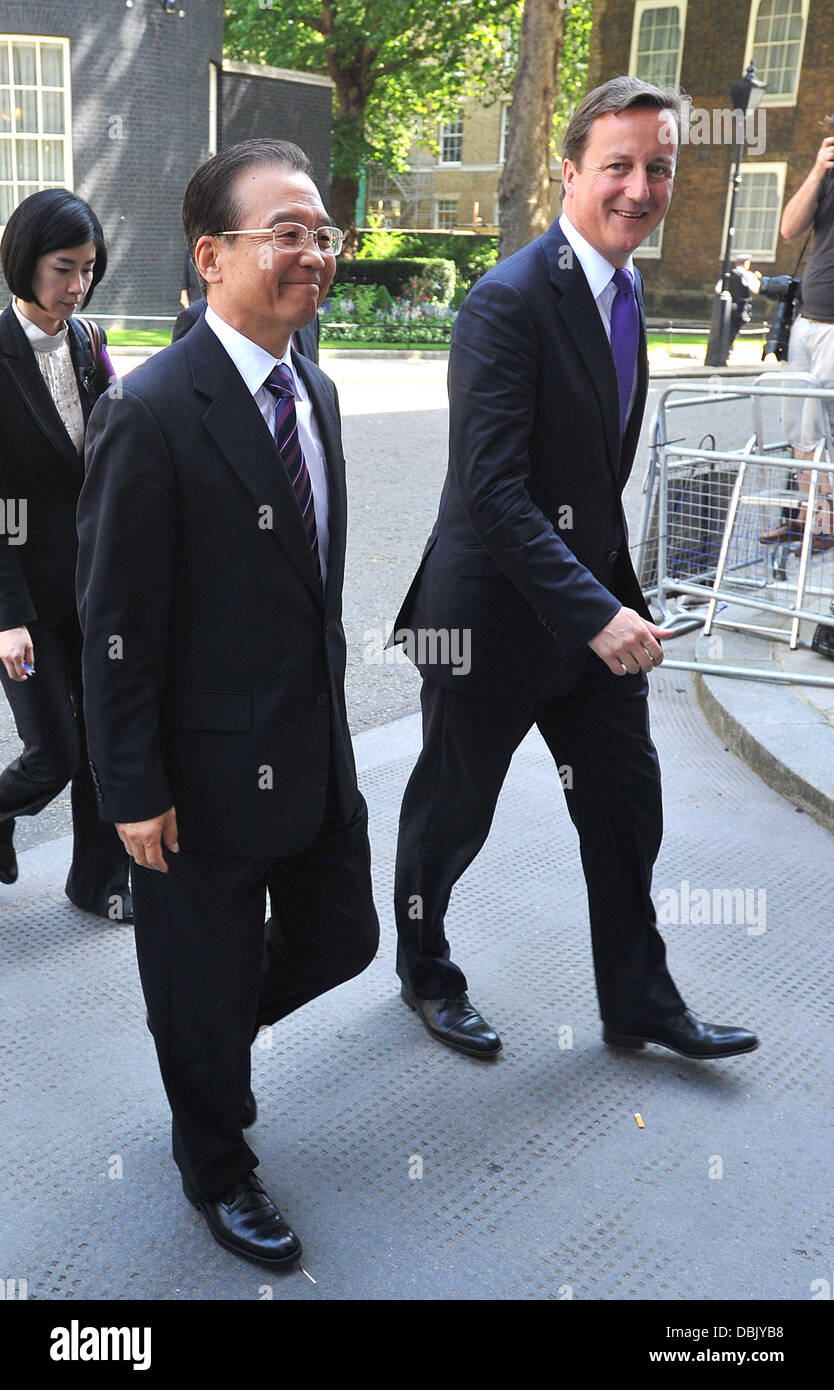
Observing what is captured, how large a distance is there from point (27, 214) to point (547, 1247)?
2.74m

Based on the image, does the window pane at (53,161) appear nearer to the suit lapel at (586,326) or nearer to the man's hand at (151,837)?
the suit lapel at (586,326)

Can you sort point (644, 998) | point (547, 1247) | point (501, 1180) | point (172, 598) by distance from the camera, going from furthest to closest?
point (644, 998) < point (501, 1180) < point (547, 1247) < point (172, 598)

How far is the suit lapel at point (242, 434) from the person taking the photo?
230 centimetres

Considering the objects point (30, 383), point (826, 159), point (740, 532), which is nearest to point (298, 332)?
point (30, 383)

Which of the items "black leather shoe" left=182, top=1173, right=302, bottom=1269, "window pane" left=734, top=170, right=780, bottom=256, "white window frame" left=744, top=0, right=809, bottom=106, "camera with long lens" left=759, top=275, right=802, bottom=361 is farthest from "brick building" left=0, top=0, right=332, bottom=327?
"black leather shoe" left=182, top=1173, right=302, bottom=1269

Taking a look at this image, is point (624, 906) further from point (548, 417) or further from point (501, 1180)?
point (548, 417)

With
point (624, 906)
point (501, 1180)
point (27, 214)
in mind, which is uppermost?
point (27, 214)

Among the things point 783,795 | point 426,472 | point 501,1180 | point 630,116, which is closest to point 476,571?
point 630,116

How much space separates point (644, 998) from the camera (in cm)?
324

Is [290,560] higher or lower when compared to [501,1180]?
higher

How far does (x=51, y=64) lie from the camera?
21625 mm

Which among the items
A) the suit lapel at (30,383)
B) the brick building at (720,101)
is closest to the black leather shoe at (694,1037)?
the suit lapel at (30,383)

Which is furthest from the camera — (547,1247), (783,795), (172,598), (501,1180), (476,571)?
(783,795)

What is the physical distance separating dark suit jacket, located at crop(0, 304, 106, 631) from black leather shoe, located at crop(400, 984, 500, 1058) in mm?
1472
